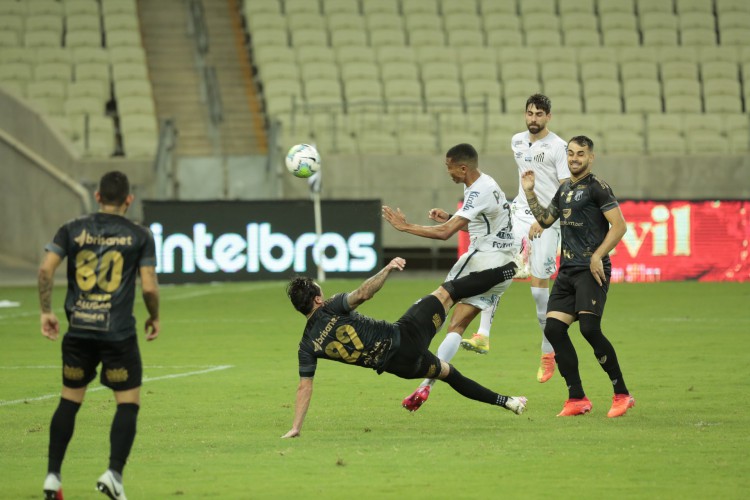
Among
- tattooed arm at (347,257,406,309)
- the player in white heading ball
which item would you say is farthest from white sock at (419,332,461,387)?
tattooed arm at (347,257,406,309)

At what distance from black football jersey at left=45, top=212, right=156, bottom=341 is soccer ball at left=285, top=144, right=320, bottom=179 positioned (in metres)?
9.55

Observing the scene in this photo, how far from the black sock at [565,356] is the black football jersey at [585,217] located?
47 cm

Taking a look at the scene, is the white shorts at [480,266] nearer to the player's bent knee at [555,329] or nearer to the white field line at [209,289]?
the player's bent knee at [555,329]

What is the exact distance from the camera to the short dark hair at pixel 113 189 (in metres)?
7.20

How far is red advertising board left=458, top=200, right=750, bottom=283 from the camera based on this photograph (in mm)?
25078

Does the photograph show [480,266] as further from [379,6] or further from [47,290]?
[379,6]

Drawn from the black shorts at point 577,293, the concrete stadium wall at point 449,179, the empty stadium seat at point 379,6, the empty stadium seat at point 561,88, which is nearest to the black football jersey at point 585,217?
the black shorts at point 577,293

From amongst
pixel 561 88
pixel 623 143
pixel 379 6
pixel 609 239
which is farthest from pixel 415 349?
pixel 379 6

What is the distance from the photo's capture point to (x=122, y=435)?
23.3ft

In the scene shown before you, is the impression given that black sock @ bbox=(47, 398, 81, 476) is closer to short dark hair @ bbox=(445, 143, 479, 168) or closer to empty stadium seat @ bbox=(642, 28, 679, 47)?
short dark hair @ bbox=(445, 143, 479, 168)

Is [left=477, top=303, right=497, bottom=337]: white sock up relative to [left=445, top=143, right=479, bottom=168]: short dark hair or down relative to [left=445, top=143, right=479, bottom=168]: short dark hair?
down

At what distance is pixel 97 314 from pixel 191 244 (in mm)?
18174

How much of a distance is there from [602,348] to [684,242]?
15628 millimetres

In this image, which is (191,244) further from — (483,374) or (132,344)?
(132,344)
